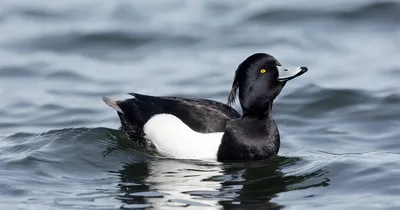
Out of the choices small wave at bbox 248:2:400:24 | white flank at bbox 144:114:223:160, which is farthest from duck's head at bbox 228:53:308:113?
small wave at bbox 248:2:400:24

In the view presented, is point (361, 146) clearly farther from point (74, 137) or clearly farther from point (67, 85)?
point (67, 85)

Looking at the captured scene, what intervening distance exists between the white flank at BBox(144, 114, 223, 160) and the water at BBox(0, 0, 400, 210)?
0.13 metres

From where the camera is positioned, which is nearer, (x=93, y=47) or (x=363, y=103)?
(x=363, y=103)

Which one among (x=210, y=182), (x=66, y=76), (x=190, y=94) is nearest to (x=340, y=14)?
(x=190, y=94)

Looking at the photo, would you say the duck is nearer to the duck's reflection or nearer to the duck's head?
the duck's head

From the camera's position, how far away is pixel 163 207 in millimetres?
7387

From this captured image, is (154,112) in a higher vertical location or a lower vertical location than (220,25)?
lower

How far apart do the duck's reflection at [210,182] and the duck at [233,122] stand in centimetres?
13

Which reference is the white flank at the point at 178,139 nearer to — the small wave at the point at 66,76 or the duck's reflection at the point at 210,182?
the duck's reflection at the point at 210,182

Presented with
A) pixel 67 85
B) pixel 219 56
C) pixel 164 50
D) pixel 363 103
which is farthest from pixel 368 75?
pixel 67 85

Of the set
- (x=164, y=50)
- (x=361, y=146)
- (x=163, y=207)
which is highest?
(x=164, y=50)

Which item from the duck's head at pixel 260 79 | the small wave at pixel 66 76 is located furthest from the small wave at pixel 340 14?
the duck's head at pixel 260 79

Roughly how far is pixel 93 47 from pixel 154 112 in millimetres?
5555

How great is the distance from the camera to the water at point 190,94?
8.00 meters
